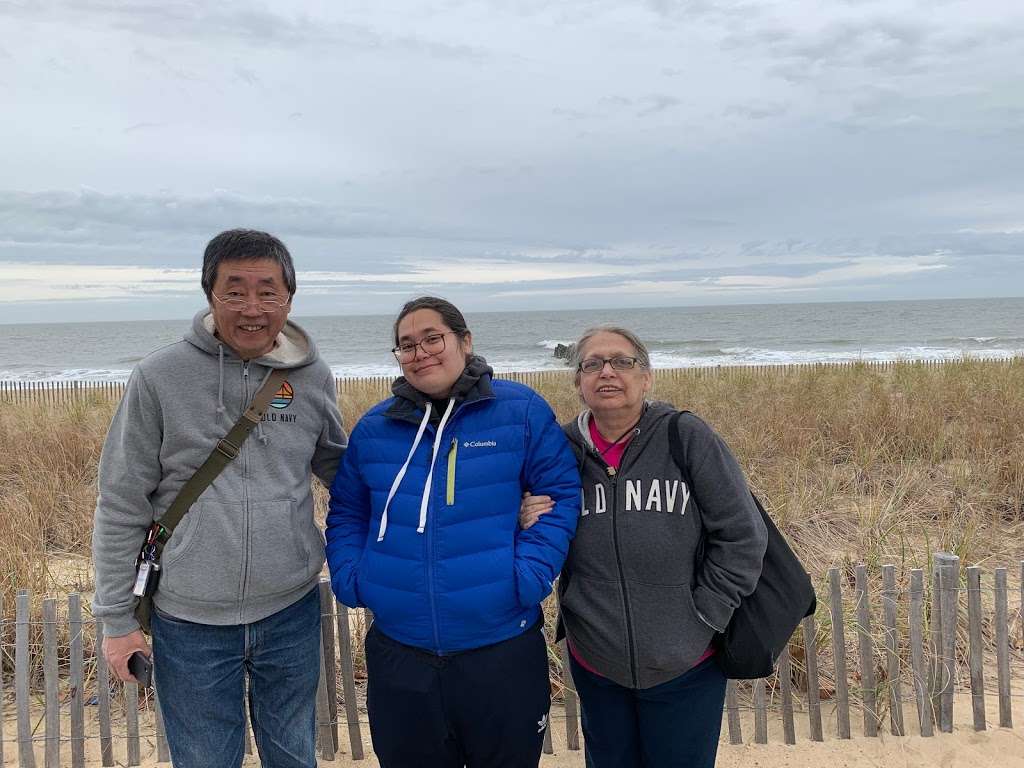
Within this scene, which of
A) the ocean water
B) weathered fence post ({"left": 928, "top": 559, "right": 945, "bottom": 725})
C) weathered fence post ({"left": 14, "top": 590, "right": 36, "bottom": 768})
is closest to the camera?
weathered fence post ({"left": 14, "top": 590, "right": 36, "bottom": 768})

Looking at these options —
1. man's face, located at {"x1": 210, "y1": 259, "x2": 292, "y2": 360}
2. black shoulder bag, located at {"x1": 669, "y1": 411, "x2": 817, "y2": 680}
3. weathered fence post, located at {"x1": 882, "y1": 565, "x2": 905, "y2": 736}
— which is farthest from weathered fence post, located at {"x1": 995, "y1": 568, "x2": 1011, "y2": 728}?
man's face, located at {"x1": 210, "y1": 259, "x2": 292, "y2": 360}

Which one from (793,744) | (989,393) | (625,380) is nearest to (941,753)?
(793,744)

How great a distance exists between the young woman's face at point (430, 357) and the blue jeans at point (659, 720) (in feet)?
3.48

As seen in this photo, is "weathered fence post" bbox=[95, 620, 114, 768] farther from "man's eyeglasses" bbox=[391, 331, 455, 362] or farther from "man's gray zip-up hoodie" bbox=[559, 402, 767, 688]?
"man's gray zip-up hoodie" bbox=[559, 402, 767, 688]

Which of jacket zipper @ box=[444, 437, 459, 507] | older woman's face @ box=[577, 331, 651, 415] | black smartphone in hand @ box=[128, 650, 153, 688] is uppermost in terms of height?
older woman's face @ box=[577, 331, 651, 415]

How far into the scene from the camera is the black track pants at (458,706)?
6.50ft

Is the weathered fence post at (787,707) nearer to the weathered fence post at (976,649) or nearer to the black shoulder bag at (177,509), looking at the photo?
the weathered fence post at (976,649)

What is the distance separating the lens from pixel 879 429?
742 centimetres

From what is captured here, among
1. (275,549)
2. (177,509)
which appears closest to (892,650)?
(275,549)

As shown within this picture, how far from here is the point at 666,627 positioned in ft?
6.81

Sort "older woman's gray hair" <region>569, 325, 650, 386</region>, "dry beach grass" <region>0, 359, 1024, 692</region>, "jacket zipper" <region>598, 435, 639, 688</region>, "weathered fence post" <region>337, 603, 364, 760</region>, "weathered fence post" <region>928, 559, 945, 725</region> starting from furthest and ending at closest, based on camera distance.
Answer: "dry beach grass" <region>0, 359, 1024, 692</region>, "weathered fence post" <region>928, 559, 945, 725</region>, "weathered fence post" <region>337, 603, 364, 760</region>, "older woman's gray hair" <region>569, 325, 650, 386</region>, "jacket zipper" <region>598, 435, 639, 688</region>

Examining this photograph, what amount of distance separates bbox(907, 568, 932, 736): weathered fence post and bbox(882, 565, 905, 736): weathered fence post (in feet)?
0.24

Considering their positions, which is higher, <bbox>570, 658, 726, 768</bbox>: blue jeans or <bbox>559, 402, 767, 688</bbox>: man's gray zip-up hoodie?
<bbox>559, 402, 767, 688</bbox>: man's gray zip-up hoodie

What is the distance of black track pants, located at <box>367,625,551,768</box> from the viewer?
6.50 ft
